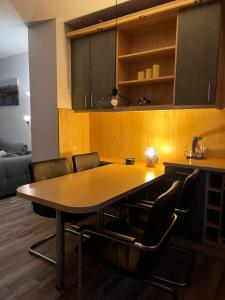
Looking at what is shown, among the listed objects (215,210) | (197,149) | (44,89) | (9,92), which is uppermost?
(9,92)

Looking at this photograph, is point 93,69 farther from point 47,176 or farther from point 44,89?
point 47,176

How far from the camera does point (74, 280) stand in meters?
1.83

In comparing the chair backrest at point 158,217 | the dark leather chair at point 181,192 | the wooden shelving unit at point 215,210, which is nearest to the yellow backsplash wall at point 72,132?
the dark leather chair at point 181,192

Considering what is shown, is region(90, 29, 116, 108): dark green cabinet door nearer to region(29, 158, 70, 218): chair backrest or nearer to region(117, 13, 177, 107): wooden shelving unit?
region(117, 13, 177, 107): wooden shelving unit

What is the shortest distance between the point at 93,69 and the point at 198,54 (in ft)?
4.34

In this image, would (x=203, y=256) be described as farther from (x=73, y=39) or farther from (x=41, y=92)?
(x=73, y=39)

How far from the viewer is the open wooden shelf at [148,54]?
2.53 meters

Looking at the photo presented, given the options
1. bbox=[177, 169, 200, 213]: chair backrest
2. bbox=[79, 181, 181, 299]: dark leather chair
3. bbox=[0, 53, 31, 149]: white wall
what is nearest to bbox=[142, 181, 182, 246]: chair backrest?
bbox=[79, 181, 181, 299]: dark leather chair

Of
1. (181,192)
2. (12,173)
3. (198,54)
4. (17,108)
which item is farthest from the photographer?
(17,108)

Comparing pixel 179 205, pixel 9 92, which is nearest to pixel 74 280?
pixel 179 205

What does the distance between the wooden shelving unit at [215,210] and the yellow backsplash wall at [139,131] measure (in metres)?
0.50

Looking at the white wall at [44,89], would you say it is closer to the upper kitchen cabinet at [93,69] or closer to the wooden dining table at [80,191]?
the upper kitchen cabinet at [93,69]

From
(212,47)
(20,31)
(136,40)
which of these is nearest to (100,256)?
(212,47)

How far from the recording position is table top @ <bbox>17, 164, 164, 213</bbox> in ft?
4.73
